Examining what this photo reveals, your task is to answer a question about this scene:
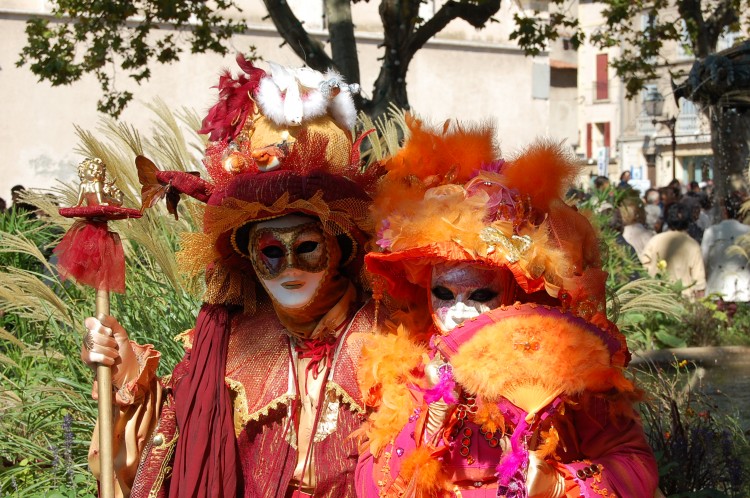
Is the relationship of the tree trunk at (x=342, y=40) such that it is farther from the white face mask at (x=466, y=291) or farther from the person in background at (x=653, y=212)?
the person in background at (x=653, y=212)

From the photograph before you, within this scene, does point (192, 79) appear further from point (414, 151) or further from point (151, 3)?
point (414, 151)

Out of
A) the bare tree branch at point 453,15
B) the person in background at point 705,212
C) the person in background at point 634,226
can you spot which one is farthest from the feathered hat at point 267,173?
the person in background at point 705,212

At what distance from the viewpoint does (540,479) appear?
2.25m

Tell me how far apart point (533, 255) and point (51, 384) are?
283 cm

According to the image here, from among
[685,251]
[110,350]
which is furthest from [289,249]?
[685,251]

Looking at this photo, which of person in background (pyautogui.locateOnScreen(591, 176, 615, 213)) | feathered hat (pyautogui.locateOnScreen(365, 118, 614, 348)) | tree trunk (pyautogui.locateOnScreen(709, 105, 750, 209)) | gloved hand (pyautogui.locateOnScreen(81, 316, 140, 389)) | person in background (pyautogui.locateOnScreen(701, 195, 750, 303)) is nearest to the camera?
feathered hat (pyautogui.locateOnScreen(365, 118, 614, 348))

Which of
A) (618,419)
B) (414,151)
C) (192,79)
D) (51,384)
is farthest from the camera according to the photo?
(192,79)

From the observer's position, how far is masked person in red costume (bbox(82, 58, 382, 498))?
299 cm

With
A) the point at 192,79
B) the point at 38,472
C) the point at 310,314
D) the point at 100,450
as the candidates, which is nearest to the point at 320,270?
the point at 310,314

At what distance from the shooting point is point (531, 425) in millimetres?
2309

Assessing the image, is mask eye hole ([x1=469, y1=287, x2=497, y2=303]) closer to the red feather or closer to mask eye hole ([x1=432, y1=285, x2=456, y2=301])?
mask eye hole ([x1=432, y1=285, x2=456, y2=301])

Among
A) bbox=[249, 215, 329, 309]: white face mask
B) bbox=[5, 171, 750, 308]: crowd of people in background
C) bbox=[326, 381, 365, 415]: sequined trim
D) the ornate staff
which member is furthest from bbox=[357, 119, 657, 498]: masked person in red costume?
bbox=[5, 171, 750, 308]: crowd of people in background

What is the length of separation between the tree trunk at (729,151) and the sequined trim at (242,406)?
710 centimetres

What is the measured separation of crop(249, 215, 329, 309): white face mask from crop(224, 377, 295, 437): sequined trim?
30 cm
